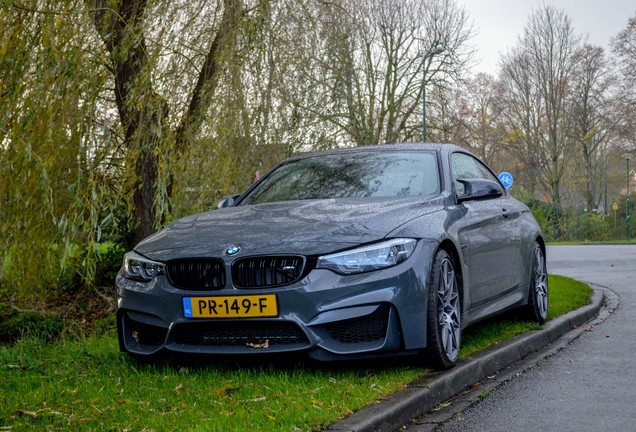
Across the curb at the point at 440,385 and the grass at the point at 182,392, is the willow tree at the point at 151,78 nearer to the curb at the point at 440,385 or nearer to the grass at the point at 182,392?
the grass at the point at 182,392

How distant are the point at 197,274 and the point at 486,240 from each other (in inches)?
95.6

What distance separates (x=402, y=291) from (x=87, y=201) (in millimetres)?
3351

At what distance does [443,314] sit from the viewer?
18.7ft

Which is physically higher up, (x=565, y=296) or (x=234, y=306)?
(x=234, y=306)

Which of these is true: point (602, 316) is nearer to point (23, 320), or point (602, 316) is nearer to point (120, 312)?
point (120, 312)

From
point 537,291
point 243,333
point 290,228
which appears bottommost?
point 537,291

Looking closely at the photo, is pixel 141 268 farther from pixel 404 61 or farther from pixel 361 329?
pixel 404 61

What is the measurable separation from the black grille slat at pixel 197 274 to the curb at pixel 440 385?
50.8 inches

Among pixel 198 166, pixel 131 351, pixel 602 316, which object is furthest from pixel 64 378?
pixel 602 316

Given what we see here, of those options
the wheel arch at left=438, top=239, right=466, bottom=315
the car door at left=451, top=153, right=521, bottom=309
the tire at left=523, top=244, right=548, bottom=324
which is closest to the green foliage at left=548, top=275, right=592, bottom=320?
the tire at left=523, top=244, right=548, bottom=324

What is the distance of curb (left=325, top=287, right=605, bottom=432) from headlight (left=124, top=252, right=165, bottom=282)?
1.73m

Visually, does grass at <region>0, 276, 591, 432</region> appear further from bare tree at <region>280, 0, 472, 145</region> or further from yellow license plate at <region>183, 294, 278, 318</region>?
bare tree at <region>280, 0, 472, 145</region>

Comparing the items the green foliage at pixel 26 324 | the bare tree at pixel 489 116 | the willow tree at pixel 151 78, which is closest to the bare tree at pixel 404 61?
the bare tree at pixel 489 116

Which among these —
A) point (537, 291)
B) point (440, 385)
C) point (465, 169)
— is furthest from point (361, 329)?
point (537, 291)
